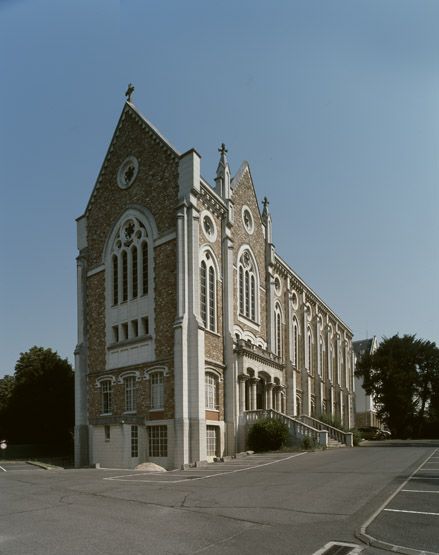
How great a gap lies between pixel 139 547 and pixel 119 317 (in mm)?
25611

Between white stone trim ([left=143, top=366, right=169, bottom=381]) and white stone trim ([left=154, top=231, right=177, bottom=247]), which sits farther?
white stone trim ([left=154, top=231, right=177, bottom=247])

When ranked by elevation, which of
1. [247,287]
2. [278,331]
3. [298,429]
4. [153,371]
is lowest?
[298,429]

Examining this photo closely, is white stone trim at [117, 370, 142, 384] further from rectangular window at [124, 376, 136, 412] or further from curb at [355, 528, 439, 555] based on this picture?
curb at [355, 528, 439, 555]

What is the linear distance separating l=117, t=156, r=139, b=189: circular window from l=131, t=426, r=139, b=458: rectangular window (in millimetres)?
14368

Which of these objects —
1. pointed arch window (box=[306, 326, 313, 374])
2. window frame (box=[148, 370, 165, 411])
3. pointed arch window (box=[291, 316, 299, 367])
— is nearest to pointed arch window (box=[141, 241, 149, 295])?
window frame (box=[148, 370, 165, 411])

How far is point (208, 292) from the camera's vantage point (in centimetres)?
3231

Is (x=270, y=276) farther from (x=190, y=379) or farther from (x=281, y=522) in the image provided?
(x=281, y=522)

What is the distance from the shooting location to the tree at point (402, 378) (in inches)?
2046

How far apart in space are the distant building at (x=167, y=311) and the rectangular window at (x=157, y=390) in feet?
0.19

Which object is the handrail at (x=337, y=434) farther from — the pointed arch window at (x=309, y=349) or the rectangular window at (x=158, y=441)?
the pointed arch window at (x=309, y=349)

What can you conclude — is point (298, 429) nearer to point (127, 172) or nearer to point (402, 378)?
point (127, 172)

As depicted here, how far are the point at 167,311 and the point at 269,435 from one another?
350 inches

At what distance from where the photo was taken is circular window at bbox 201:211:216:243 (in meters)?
32.9

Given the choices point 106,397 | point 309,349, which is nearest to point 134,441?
point 106,397
